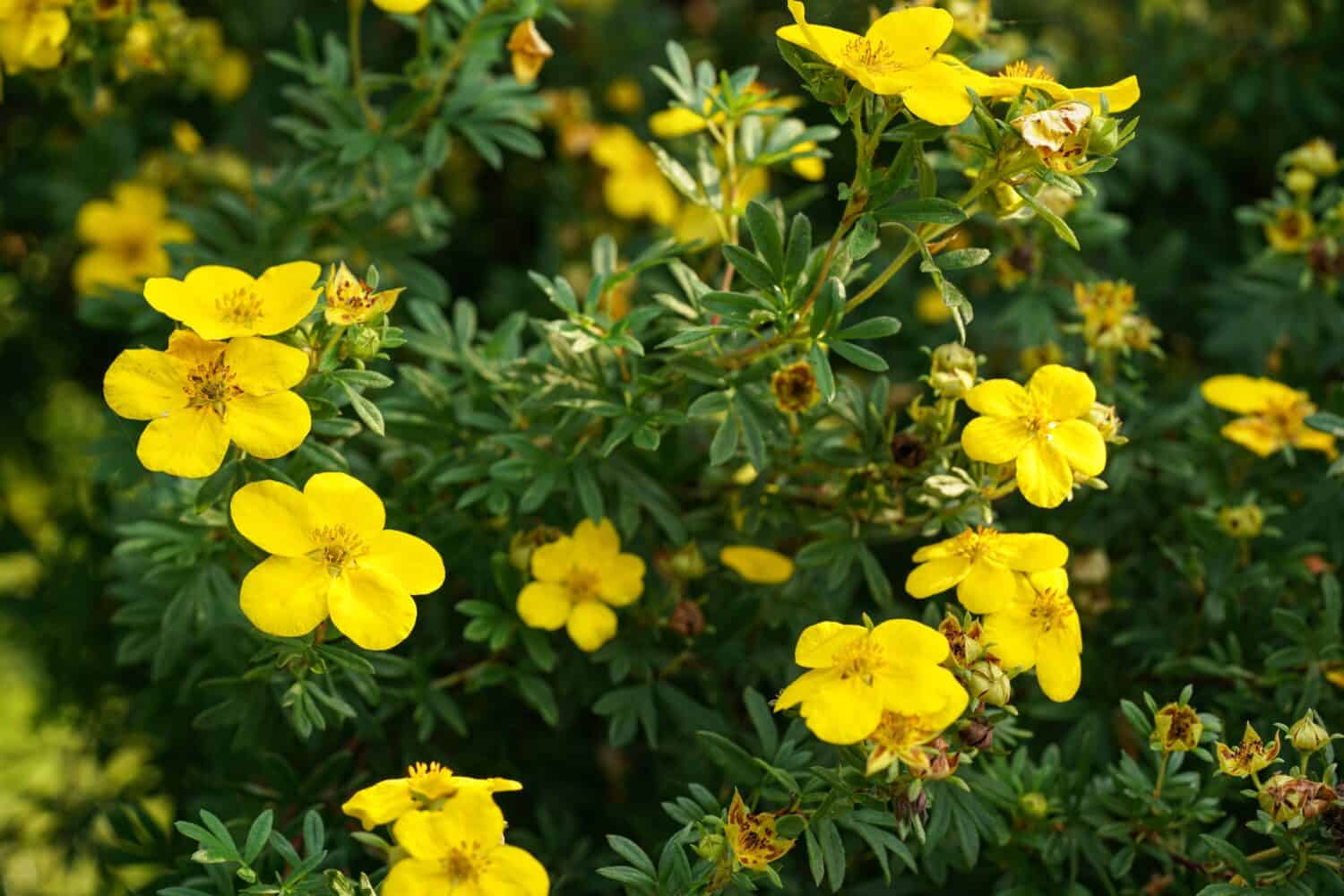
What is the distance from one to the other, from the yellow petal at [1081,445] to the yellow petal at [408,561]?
2.09 feet

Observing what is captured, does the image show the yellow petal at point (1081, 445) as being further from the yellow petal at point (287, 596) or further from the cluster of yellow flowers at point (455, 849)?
the yellow petal at point (287, 596)

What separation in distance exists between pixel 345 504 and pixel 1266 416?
1.21 m

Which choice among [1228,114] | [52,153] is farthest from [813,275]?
[52,153]

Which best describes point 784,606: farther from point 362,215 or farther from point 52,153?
point 52,153

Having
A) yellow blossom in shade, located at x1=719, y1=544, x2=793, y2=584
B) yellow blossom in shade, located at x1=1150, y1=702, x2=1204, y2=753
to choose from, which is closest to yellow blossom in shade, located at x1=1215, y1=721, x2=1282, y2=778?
yellow blossom in shade, located at x1=1150, y1=702, x2=1204, y2=753

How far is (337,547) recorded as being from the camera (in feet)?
4.20

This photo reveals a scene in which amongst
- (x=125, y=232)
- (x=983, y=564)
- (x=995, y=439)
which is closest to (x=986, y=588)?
(x=983, y=564)

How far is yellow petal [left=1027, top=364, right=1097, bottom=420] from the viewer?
136 centimetres

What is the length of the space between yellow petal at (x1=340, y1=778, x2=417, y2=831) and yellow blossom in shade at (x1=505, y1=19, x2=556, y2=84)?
990 millimetres

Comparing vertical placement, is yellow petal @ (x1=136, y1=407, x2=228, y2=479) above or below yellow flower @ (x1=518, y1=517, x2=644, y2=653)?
above

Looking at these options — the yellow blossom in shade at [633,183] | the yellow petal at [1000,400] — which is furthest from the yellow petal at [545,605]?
the yellow blossom in shade at [633,183]

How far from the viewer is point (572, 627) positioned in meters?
1.55

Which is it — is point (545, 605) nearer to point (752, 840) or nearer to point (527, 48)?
point (752, 840)

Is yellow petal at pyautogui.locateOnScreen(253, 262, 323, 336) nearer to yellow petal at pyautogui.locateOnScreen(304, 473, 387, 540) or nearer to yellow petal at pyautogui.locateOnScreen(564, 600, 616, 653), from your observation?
yellow petal at pyautogui.locateOnScreen(304, 473, 387, 540)
